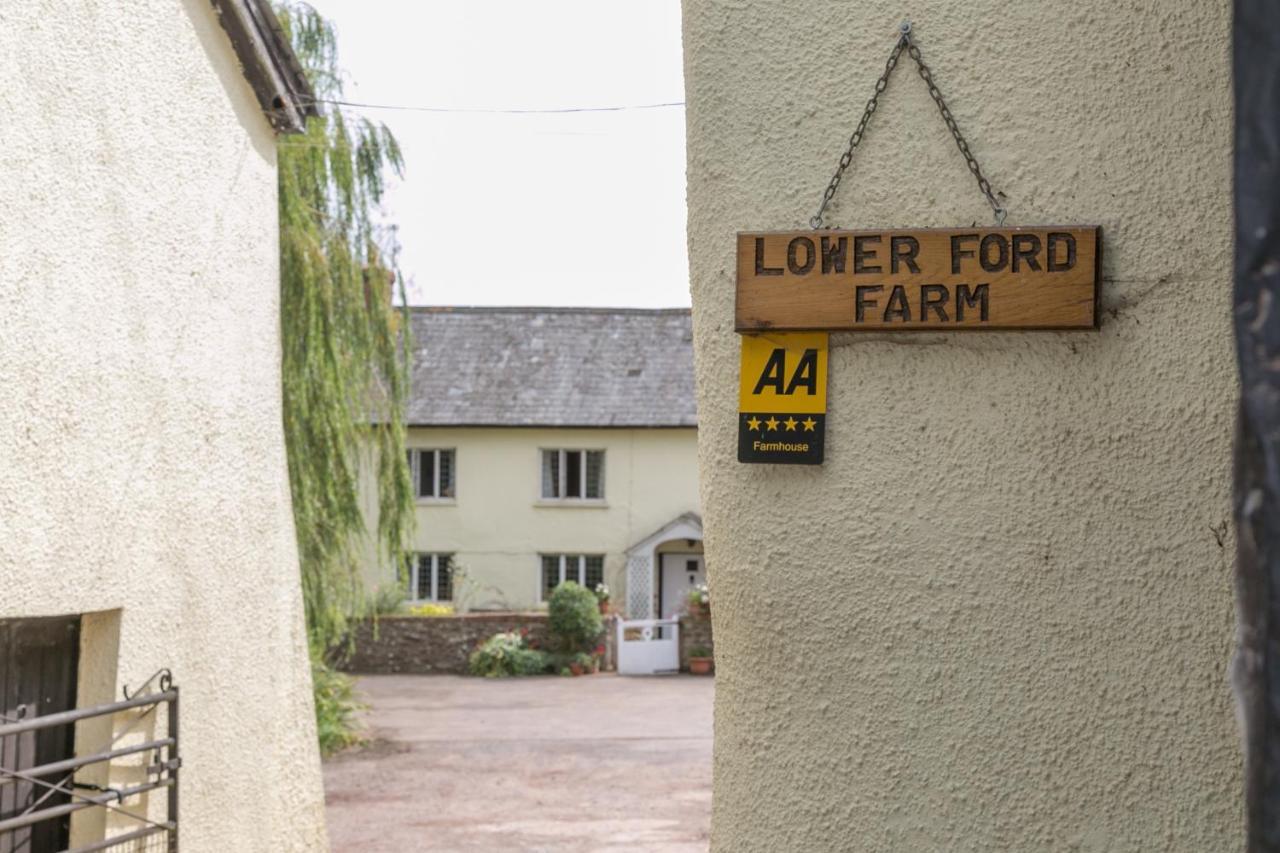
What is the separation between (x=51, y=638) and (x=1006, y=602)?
4272mm

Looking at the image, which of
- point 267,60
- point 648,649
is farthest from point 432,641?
point 267,60

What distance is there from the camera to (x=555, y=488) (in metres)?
28.2

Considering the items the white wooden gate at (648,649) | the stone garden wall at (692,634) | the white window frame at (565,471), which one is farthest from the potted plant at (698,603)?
the white window frame at (565,471)

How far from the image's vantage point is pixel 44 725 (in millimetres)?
5078

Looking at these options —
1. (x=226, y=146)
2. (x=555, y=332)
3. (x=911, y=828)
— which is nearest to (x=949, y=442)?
(x=911, y=828)

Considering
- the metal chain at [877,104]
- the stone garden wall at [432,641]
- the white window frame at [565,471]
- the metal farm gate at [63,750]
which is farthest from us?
the white window frame at [565,471]

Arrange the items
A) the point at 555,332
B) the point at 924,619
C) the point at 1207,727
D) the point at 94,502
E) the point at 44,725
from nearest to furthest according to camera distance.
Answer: the point at 1207,727, the point at 924,619, the point at 44,725, the point at 94,502, the point at 555,332

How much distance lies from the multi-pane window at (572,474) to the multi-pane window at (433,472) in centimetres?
189

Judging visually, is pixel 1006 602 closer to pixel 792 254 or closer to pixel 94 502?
pixel 792 254

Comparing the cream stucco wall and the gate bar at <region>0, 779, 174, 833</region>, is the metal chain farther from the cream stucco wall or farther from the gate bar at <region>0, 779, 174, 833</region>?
the cream stucco wall

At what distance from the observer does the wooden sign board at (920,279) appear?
8.70 ft

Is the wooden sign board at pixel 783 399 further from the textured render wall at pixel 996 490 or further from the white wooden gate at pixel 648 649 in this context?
the white wooden gate at pixel 648 649

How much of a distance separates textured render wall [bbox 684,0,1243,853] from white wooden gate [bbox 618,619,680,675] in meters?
21.6

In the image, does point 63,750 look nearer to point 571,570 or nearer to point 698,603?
point 698,603
